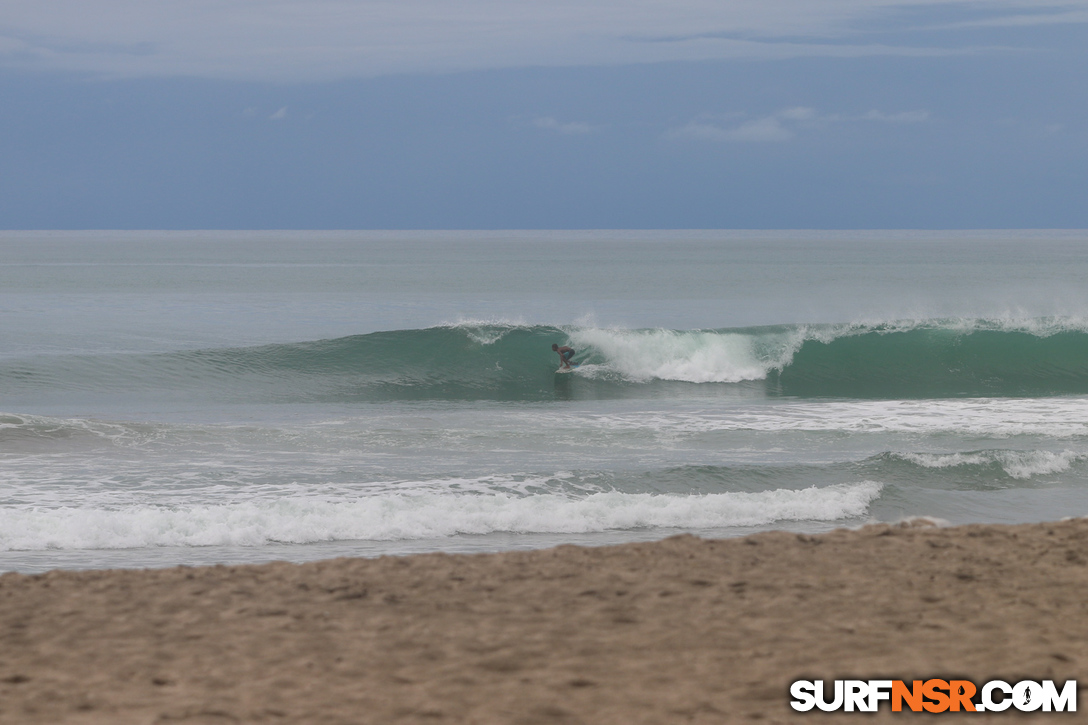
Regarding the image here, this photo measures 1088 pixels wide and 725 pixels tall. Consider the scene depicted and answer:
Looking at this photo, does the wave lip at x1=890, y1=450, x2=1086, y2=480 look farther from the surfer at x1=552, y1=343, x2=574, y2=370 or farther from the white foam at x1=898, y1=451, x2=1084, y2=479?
the surfer at x1=552, y1=343, x2=574, y2=370

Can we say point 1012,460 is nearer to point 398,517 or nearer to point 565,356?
point 398,517

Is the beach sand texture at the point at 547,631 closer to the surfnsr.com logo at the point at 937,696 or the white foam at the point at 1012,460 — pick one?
the surfnsr.com logo at the point at 937,696

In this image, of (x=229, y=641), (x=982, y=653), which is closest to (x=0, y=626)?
(x=229, y=641)

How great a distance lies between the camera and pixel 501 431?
14289 mm

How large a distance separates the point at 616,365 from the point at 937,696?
60.7ft

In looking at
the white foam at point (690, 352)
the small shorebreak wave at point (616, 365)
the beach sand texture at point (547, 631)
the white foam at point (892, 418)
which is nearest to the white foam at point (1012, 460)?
the white foam at point (892, 418)

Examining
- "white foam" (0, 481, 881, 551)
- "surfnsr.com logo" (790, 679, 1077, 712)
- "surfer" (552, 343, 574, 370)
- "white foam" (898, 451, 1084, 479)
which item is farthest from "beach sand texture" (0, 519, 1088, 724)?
"surfer" (552, 343, 574, 370)

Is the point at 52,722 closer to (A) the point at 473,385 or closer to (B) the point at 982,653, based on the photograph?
(B) the point at 982,653

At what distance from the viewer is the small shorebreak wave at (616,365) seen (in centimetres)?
2039

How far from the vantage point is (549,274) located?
7219 centimetres

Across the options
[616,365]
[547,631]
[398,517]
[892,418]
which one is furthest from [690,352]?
[547,631]

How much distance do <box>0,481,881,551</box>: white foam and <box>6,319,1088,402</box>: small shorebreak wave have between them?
9961mm

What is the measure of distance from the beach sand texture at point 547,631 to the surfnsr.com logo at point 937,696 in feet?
0.24

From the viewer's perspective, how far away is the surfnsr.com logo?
3.72m
